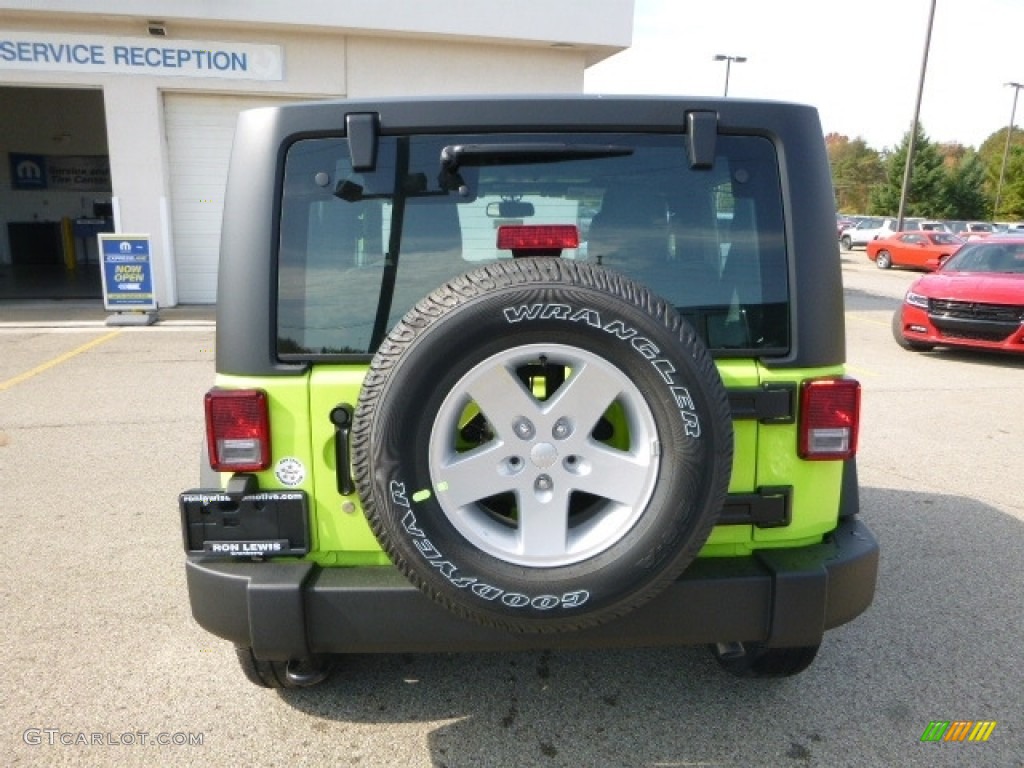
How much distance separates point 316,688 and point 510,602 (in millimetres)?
1186

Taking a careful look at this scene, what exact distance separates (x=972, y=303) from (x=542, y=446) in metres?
9.24

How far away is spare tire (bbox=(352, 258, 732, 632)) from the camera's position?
6.56ft

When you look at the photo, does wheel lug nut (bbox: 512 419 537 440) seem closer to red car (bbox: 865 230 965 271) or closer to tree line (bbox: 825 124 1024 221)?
red car (bbox: 865 230 965 271)

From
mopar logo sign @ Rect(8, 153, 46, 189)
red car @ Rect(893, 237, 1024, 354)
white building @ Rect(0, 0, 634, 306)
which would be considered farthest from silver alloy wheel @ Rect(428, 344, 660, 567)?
mopar logo sign @ Rect(8, 153, 46, 189)

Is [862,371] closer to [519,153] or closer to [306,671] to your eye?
[519,153]

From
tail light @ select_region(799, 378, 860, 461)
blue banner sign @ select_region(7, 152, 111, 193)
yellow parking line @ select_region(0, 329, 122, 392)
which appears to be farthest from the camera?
blue banner sign @ select_region(7, 152, 111, 193)

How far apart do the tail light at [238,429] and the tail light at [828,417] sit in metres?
1.60

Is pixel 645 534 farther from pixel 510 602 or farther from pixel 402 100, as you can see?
pixel 402 100

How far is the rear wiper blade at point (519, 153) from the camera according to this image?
228 cm

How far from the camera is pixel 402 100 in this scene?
227 cm

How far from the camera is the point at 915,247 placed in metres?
25.1

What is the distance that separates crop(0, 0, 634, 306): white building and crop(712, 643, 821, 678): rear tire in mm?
11809

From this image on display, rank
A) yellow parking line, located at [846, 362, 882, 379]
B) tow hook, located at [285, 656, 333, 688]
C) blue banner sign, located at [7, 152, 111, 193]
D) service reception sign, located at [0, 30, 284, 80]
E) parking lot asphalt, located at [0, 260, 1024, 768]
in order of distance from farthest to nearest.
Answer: blue banner sign, located at [7, 152, 111, 193], service reception sign, located at [0, 30, 284, 80], yellow parking line, located at [846, 362, 882, 379], tow hook, located at [285, 656, 333, 688], parking lot asphalt, located at [0, 260, 1024, 768]

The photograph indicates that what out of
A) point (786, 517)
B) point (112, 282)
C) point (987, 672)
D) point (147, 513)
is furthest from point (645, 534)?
point (112, 282)
